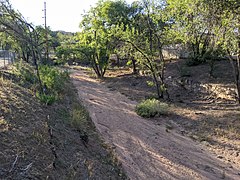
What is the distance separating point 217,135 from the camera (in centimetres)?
875

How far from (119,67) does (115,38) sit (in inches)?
642

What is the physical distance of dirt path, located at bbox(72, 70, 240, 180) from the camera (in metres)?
6.31

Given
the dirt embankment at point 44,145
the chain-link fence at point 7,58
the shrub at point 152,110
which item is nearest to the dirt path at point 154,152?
the shrub at point 152,110

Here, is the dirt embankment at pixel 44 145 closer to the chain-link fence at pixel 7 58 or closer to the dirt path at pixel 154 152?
the dirt path at pixel 154 152

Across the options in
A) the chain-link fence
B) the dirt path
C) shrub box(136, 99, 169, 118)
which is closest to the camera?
the dirt path

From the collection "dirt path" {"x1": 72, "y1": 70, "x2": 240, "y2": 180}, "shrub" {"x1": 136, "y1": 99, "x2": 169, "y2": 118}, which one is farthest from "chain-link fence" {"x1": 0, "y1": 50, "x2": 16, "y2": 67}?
"shrub" {"x1": 136, "y1": 99, "x2": 169, "y2": 118}

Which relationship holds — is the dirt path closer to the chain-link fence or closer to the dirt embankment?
the dirt embankment

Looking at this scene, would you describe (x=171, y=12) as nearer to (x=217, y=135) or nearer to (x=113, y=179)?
(x=217, y=135)

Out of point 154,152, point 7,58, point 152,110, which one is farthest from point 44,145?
point 7,58

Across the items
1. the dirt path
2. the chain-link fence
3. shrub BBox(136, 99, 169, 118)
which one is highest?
the chain-link fence

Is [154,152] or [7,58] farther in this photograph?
[7,58]

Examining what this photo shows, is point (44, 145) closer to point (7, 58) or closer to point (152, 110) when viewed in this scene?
point (152, 110)

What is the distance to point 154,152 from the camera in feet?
24.6

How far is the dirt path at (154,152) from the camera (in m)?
6.31
